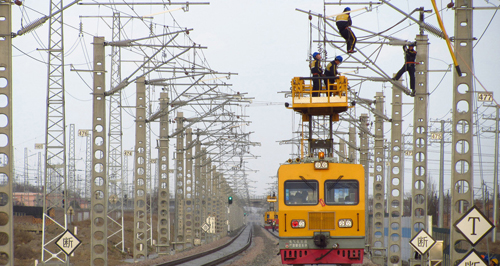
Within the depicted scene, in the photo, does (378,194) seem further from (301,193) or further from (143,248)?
(301,193)

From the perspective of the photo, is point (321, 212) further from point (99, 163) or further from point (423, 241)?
point (99, 163)

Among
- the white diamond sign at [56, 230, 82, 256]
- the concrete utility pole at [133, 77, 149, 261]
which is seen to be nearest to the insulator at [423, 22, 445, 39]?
the white diamond sign at [56, 230, 82, 256]

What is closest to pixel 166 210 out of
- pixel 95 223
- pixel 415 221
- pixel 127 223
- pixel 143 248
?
pixel 143 248

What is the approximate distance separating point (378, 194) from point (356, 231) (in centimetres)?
1615

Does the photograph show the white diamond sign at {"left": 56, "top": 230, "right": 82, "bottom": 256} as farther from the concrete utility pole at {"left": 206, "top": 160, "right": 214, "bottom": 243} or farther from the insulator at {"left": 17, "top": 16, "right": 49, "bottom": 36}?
the concrete utility pole at {"left": 206, "top": 160, "right": 214, "bottom": 243}

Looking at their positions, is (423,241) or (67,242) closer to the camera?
(423,241)

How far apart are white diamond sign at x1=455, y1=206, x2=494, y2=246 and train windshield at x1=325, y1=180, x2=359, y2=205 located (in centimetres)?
515

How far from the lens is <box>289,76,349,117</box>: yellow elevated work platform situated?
17444 millimetres

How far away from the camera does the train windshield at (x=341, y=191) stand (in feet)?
54.1

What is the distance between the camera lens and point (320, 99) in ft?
57.8

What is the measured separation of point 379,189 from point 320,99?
614 inches

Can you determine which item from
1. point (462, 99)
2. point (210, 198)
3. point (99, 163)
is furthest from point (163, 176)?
point (210, 198)

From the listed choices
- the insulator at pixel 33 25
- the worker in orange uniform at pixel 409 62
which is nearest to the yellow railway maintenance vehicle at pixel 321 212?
the worker in orange uniform at pixel 409 62

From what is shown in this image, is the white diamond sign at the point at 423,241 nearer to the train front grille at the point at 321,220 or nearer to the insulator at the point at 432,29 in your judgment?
the train front grille at the point at 321,220
